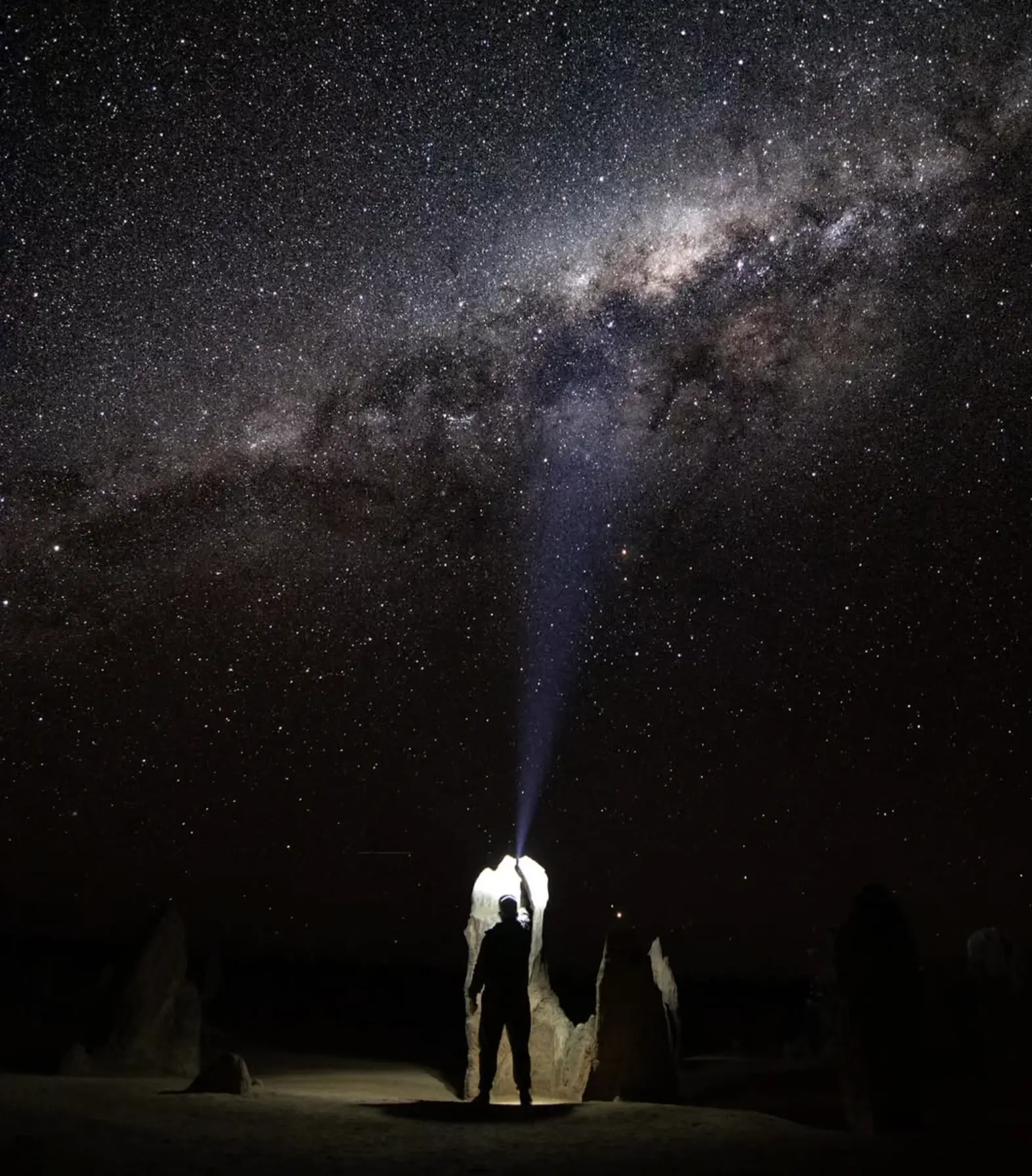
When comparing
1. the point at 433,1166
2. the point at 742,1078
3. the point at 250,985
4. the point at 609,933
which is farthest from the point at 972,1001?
the point at 250,985

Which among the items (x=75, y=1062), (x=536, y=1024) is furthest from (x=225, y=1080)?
(x=536, y=1024)

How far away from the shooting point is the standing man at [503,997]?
43.5 ft

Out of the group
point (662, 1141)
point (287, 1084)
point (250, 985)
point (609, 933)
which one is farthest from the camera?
point (250, 985)

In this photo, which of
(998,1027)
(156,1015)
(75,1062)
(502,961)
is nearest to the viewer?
(502,961)

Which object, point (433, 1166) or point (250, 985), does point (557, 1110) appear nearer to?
point (433, 1166)

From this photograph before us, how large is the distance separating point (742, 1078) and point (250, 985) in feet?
89.0

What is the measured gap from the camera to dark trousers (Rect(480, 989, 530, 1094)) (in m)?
13.3

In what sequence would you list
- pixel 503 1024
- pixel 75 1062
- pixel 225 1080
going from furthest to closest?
pixel 75 1062
pixel 225 1080
pixel 503 1024

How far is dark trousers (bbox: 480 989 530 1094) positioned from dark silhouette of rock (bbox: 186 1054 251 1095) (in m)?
2.91

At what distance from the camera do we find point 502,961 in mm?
13281

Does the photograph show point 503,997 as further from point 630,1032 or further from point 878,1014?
point 878,1014

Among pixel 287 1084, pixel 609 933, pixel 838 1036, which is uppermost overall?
pixel 609 933

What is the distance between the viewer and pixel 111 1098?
1242 cm

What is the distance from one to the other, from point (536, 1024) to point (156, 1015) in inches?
230
